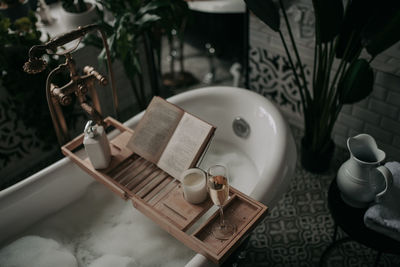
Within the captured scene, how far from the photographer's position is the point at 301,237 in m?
2.07

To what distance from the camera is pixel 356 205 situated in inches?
63.2

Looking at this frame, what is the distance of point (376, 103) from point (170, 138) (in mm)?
1294

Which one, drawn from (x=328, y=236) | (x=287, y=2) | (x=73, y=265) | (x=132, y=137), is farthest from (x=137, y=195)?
(x=287, y=2)

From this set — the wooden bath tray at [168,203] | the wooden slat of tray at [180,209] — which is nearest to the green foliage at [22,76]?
the wooden bath tray at [168,203]

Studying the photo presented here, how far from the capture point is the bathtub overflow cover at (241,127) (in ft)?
6.92

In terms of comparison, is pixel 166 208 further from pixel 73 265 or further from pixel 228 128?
pixel 228 128

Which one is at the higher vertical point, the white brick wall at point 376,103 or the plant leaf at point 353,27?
the plant leaf at point 353,27

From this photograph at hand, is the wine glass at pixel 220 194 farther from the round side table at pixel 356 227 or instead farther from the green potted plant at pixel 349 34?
the green potted plant at pixel 349 34

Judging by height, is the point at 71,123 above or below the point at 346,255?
above

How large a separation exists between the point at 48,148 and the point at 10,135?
26 cm

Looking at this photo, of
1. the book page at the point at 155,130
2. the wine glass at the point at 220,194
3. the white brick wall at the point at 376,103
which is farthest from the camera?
the white brick wall at the point at 376,103

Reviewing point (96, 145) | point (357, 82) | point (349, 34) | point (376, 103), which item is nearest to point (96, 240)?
point (96, 145)

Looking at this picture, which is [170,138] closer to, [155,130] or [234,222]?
[155,130]

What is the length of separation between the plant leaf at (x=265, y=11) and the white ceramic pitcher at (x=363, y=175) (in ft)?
2.09
